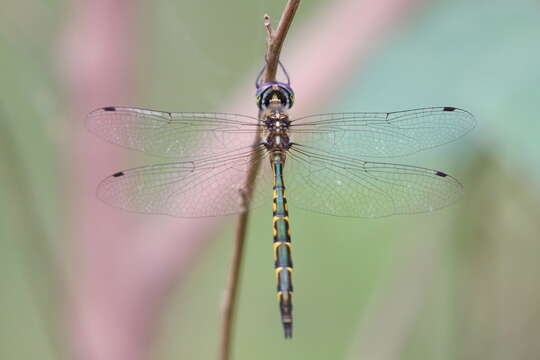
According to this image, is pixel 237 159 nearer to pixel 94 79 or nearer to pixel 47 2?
pixel 94 79

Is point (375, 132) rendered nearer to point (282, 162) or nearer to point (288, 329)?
point (282, 162)

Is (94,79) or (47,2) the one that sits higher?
(47,2)

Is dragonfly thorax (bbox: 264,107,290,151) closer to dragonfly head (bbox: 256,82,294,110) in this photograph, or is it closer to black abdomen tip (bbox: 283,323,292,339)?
dragonfly head (bbox: 256,82,294,110)

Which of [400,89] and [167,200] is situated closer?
[167,200]

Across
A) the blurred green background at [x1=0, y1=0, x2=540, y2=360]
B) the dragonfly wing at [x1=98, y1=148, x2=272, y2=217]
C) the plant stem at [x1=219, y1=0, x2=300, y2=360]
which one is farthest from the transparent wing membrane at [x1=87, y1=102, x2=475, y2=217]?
the plant stem at [x1=219, y1=0, x2=300, y2=360]

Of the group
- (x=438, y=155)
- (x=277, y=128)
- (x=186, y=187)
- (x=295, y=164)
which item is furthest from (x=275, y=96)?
(x=438, y=155)

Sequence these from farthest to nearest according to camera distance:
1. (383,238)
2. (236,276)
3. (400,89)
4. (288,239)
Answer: (383,238) < (400,89) < (288,239) < (236,276)

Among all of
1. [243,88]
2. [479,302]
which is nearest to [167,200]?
[243,88]

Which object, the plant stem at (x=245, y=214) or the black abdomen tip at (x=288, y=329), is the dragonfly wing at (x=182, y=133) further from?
the black abdomen tip at (x=288, y=329)
